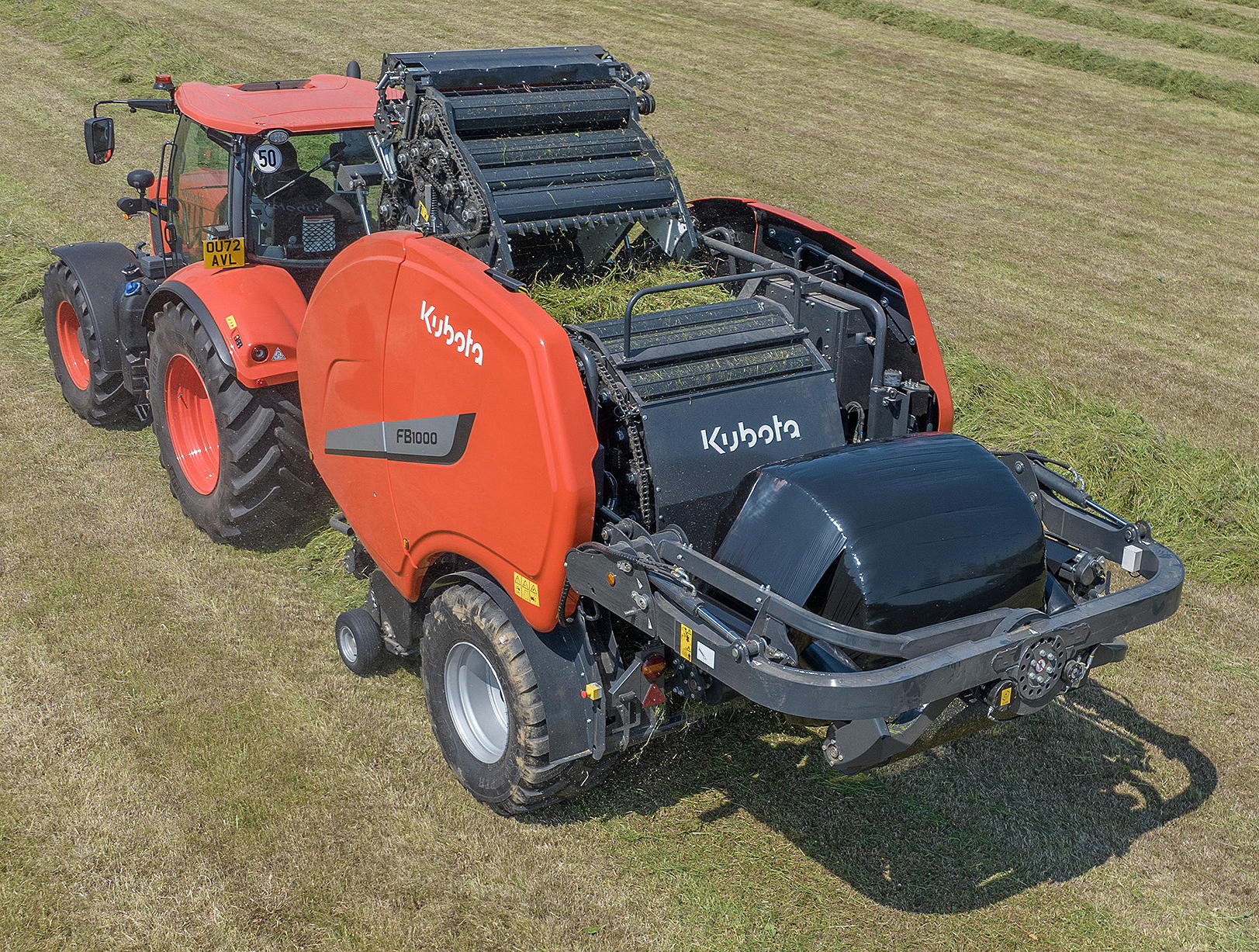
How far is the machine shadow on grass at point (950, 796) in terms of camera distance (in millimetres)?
4871

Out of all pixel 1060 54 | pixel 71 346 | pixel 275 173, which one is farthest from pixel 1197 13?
pixel 71 346

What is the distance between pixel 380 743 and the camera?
5504 mm

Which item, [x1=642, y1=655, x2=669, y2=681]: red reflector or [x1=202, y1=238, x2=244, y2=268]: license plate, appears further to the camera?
[x1=202, y1=238, x2=244, y2=268]: license plate

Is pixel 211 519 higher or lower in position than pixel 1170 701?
lower

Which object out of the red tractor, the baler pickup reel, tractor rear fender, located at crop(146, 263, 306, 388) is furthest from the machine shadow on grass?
tractor rear fender, located at crop(146, 263, 306, 388)

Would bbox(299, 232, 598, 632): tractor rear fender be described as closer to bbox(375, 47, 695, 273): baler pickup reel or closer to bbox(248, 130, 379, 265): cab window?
bbox(375, 47, 695, 273): baler pickup reel

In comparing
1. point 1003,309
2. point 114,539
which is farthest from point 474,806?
point 1003,309

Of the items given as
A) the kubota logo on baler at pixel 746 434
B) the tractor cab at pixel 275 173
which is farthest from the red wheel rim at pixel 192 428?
the kubota logo on baler at pixel 746 434

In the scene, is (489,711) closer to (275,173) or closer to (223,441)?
(223,441)

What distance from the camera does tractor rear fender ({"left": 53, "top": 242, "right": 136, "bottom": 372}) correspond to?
775cm

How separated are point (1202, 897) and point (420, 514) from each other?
3398 millimetres

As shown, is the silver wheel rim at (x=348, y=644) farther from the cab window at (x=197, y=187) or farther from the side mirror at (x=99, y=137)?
the side mirror at (x=99, y=137)

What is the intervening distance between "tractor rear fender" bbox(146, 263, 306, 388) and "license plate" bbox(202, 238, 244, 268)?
0.16ft

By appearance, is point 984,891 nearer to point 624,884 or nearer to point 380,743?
point 624,884
